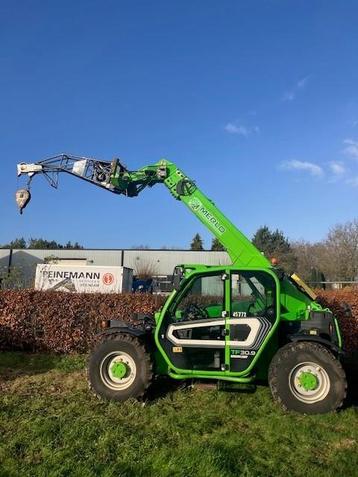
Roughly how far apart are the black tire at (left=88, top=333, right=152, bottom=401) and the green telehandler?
1 cm

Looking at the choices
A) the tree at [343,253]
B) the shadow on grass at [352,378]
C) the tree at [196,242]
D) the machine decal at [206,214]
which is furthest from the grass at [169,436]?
the tree at [196,242]

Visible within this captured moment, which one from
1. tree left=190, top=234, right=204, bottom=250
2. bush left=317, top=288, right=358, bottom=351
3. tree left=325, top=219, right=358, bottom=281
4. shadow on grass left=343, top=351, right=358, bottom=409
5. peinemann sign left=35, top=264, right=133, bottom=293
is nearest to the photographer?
shadow on grass left=343, top=351, right=358, bottom=409

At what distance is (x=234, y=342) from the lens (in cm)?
714

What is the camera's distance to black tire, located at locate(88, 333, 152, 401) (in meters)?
7.18

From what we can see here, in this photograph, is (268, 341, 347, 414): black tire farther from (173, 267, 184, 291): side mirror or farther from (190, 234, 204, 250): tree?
(190, 234, 204, 250): tree

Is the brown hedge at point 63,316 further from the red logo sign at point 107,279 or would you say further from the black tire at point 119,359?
Answer: the red logo sign at point 107,279

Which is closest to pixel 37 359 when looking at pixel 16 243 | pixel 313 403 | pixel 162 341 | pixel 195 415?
pixel 162 341

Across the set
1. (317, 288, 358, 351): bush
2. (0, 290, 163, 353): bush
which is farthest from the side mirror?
(317, 288, 358, 351): bush

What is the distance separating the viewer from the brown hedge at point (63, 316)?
1156 centimetres

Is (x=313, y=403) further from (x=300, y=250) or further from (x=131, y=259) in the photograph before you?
(x=300, y=250)

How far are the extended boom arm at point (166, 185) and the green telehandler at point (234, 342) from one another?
1.24 metres

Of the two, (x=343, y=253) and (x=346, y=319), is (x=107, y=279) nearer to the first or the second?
(x=346, y=319)

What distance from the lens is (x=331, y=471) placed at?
491 cm

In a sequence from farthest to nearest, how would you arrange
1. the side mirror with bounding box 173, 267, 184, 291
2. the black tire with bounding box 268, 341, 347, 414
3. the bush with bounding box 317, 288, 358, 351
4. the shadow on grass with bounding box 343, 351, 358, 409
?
1. the bush with bounding box 317, 288, 358, 351
2. the side mirror with bounding box 173, 267, 184, 291
3. the shadow on grass with bounding box 343, 351, 358, 409
4. the black tire with bounding box 268, 341, 347, 414
